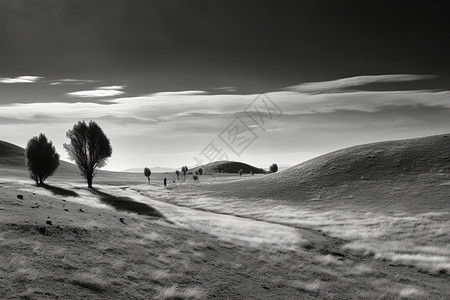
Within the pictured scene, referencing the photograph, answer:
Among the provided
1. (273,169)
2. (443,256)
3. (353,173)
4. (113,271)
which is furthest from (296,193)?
(273,169)

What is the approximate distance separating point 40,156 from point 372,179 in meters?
70.2

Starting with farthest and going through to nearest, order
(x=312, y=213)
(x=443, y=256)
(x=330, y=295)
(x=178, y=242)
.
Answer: (x=312, y=213) → (x=443, y=256) → (x=178, y=242) → (x=330, y=295)

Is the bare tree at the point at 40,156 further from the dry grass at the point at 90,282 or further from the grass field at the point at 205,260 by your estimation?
the dry grass at the point at 90,282

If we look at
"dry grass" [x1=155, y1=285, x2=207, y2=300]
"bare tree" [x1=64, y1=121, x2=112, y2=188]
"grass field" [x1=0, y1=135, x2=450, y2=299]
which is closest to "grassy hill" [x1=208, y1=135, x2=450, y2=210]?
"grass field" [x1=0, y1=135, x2=450, y2=299]

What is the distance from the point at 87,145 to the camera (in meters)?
70.2


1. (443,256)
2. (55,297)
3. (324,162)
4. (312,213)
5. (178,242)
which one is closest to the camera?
(55,297)

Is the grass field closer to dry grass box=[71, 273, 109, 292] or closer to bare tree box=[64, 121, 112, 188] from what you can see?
dry grass box=[71, 273, 109, 292]

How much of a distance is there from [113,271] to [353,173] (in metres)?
70.5

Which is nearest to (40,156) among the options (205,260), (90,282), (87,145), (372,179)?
(87,145)

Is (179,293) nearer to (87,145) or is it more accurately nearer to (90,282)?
(90,282)

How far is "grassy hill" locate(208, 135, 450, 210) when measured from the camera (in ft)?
189

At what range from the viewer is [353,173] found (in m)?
74.8

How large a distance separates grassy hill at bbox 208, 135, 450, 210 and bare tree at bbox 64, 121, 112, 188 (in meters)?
29.3

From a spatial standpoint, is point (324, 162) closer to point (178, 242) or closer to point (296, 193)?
point (296, 193)
